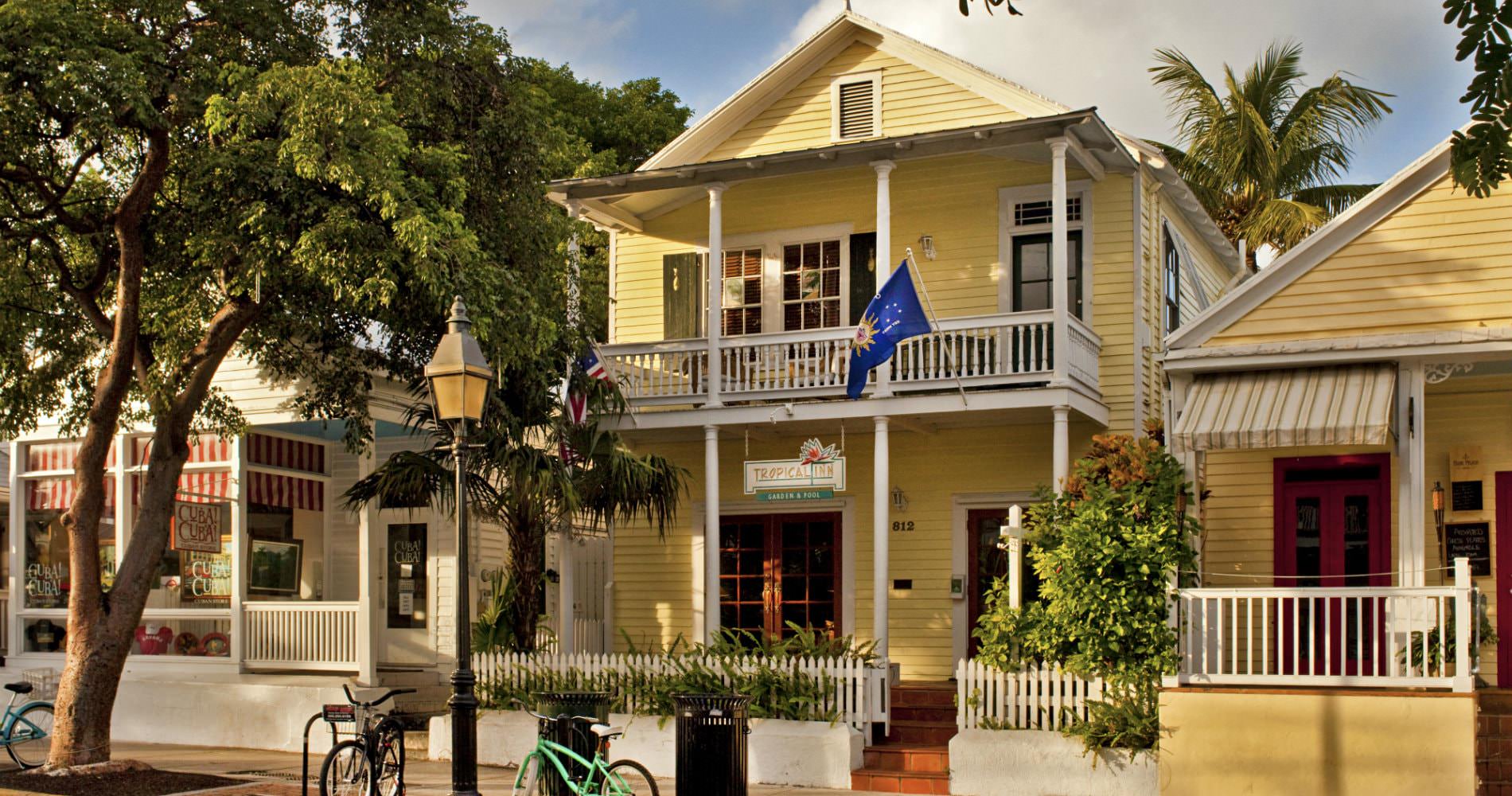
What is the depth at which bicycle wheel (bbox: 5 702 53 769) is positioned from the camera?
50.3 ft

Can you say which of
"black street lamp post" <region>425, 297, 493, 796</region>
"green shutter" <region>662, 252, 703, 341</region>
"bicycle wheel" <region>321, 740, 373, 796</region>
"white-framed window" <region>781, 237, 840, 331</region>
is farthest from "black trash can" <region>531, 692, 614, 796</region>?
"green shutter" <region>662, 252, 703, 341</region>

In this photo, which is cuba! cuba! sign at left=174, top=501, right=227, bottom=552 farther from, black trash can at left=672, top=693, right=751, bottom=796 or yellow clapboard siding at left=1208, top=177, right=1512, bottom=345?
yellow clapboard siding at left=1208, top=177, right=1512, bottom=345

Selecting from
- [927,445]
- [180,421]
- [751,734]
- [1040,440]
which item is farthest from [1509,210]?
[180,421]

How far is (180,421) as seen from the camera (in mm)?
14977

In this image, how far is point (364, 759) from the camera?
1197 cm

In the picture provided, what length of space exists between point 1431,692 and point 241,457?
12995 millimetres

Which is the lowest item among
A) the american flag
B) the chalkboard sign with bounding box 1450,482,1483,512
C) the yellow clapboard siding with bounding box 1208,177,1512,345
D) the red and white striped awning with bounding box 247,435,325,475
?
the chalkboard sign with bounding box 1450,482,1483,512

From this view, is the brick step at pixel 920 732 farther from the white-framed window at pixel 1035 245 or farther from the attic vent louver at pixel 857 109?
the attic vent louver at pixel 857 109

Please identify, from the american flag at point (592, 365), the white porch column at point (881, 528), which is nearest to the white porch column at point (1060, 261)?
the white porch column at point (881, 528)

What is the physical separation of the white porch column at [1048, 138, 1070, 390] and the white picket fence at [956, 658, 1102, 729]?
94.2 inches

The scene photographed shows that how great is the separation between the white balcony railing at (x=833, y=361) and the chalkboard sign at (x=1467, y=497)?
374 centimetres

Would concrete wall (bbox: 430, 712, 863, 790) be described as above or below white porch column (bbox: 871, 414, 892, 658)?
below

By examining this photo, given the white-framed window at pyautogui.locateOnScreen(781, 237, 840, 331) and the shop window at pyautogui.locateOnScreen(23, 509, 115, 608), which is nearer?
the white-framed window at pyautogui.locateOnScreen(781, 237, 840, 331)

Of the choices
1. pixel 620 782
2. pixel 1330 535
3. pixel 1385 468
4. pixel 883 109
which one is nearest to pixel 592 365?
pixel 883 109
